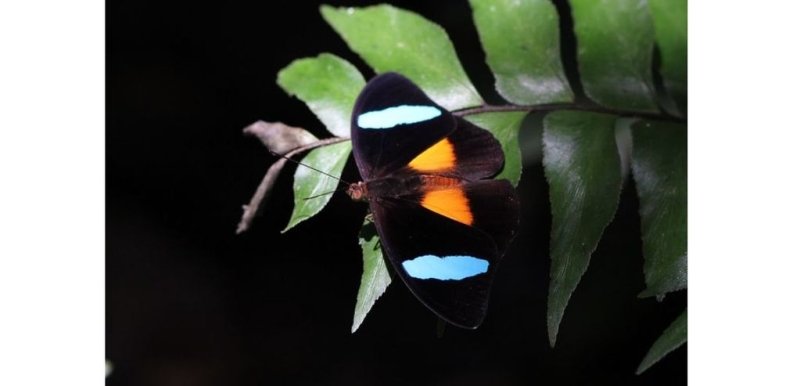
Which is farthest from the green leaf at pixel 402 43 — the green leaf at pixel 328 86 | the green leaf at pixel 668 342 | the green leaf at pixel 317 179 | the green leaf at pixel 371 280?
the green leaf at pixel 668 342

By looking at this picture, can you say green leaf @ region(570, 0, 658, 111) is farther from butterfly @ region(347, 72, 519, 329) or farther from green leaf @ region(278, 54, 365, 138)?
green leaf @ region(278, 54, 365, 138)

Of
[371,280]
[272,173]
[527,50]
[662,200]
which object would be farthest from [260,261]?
[662,200]

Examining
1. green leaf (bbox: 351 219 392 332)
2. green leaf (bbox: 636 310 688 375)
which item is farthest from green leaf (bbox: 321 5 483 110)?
green leaf (bbox: 636 310 688 375)

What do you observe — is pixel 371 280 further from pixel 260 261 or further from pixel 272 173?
pixel 260 261
